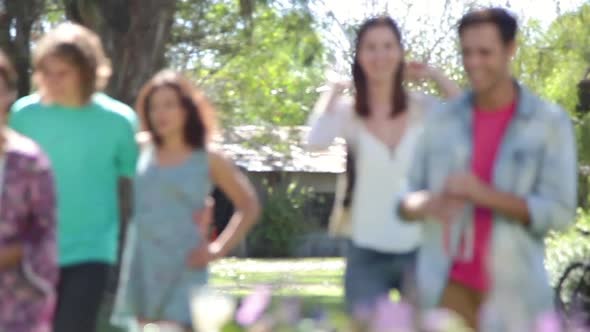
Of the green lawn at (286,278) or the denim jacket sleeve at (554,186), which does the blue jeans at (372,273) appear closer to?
the denim jacket sleeve at (554,186)

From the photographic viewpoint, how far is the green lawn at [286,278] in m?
20.5

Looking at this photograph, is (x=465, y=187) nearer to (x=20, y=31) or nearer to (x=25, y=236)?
(x=25, y=236)

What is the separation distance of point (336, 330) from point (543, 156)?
205 cm

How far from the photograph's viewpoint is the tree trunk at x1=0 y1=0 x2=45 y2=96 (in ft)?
55.0

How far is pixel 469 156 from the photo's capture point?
5.41 m

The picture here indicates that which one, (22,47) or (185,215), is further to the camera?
(22,47)

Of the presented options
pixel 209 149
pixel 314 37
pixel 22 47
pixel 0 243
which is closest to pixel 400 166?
pixel 209 149

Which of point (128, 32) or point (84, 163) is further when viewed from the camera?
point (128, 32)

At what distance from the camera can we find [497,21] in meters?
5.45

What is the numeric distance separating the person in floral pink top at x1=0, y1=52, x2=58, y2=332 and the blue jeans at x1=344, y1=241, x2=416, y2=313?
136cm

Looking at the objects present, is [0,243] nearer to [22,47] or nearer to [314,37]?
[22,47]

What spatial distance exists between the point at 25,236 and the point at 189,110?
1.16 metres

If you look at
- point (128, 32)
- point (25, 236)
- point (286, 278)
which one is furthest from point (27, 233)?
point (286, 278)

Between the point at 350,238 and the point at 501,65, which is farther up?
the point at 501,65
